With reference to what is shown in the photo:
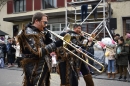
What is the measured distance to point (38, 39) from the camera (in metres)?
3.58

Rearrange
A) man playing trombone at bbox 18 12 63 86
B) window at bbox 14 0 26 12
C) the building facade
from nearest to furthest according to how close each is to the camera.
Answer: man playing trombone at bbox 18 12 63 86, the building facade, window at bbox 14 0 26 12

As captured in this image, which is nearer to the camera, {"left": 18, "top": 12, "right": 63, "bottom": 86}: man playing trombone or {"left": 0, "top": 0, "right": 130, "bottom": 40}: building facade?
{"left": 18, "top": 12, "right": 63, "bottom": 86}: man playing trombone

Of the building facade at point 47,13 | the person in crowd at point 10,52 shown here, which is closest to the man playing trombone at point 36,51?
the person in crowd at point 10,52

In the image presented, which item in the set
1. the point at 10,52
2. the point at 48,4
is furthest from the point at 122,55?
the point at 48,4

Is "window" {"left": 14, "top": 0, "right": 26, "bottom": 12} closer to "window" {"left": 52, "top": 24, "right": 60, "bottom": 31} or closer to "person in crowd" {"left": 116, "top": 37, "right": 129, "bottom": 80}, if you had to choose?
"window" {"left": 52, "top": 24, "right": 60, "bottom": 31}

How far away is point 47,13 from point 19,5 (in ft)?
14.2

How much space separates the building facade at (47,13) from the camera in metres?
16.4

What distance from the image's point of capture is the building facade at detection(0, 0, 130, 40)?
16391mm

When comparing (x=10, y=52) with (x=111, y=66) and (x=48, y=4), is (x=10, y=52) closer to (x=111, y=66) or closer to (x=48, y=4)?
(x=111, y=66)

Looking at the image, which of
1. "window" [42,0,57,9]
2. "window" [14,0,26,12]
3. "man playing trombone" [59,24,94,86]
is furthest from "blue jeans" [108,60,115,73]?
"window" [14,0,26,12]

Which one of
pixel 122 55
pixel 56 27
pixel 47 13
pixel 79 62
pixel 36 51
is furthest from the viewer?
pixel 47 13

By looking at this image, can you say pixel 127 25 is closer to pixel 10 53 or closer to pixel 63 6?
pixel 63 6

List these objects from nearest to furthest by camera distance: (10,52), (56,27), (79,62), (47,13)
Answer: (79,62), (10,52), (56,27), (47,13)

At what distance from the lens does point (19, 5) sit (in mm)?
22812
